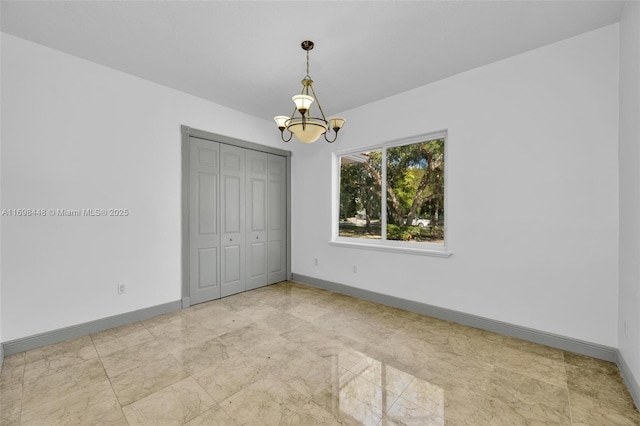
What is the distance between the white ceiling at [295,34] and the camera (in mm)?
2215

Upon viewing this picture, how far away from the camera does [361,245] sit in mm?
4137

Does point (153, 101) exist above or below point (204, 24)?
below

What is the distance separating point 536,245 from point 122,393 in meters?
3.78

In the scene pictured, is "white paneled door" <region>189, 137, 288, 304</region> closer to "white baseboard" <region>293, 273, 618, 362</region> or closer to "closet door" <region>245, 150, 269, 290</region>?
"closet door" <region>245, 150, 269, 290</region>

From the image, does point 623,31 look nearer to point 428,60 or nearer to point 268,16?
point 428,60

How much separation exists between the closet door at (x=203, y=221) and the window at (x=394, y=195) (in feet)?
6.25

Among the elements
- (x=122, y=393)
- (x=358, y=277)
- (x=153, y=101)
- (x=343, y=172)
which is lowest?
(x=122, y=393)

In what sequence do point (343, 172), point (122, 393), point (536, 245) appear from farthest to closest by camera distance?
point (343, 172), point (536, 245), point (122, 393)

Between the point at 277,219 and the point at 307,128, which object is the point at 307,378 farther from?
the point at 277,219

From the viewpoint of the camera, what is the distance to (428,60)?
117 inches

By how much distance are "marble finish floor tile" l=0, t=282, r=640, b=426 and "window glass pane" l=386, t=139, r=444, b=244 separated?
119 cm

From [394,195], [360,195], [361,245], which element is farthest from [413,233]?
[360,195]

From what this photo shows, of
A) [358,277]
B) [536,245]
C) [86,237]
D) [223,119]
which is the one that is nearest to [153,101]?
[223,119]

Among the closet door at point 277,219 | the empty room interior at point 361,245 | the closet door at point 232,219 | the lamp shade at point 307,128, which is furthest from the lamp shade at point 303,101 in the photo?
the closet door at point 277,219
